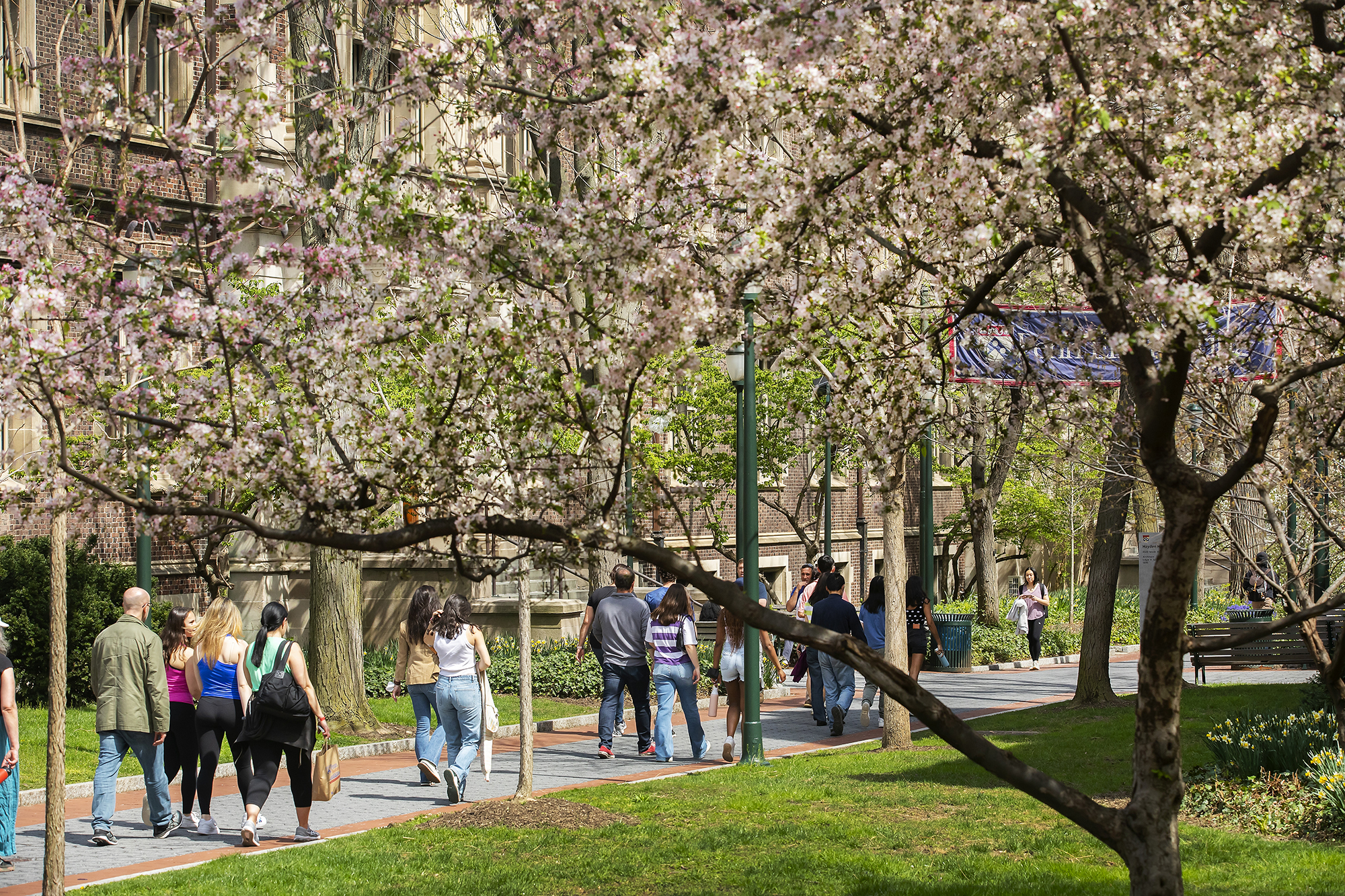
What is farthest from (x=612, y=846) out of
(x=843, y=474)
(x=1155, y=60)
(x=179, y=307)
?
(x=843, y=474)

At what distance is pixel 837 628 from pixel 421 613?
4.94 m

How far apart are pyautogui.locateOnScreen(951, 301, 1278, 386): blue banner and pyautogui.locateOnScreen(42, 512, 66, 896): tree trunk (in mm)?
4841

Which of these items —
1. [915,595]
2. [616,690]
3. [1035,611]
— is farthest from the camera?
[1035,611]

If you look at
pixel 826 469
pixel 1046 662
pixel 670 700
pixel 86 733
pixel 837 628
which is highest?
pixel 826 469

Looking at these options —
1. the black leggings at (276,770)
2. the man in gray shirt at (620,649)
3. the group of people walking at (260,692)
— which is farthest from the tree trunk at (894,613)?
the black leggings at (276,770)

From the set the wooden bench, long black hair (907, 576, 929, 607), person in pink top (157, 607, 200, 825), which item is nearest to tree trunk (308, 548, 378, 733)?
person in pink top (157, 607, 200, 825)

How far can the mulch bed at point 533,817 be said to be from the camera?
10125 millimetres

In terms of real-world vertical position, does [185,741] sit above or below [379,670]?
above

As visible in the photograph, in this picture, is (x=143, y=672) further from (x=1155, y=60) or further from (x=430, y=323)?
(x=1155, y=60)

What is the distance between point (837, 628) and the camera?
50.0 feet

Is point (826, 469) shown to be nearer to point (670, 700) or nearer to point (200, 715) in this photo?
point (670, 700)

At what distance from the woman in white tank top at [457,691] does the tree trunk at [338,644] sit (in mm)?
4366

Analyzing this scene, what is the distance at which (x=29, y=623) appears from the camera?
1645 cm

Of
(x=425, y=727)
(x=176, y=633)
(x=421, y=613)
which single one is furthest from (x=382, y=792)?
(x=176, y=633)
